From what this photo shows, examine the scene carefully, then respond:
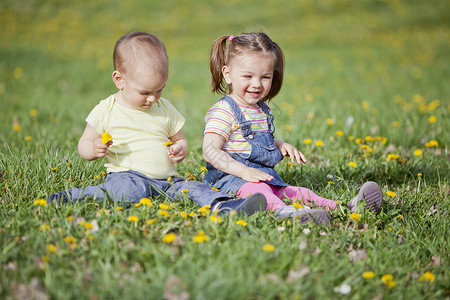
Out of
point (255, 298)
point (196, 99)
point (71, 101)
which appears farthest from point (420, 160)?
point (71, 101)

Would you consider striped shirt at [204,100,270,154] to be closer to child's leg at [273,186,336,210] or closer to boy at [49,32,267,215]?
boy at [49,32,267,215]

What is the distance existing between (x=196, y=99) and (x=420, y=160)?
14.6 ft

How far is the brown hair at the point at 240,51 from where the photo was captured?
3.15 m

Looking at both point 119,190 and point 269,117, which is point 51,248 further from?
point 269,117

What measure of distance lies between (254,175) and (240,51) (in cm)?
93

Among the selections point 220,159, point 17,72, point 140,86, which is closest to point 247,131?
point 220,159

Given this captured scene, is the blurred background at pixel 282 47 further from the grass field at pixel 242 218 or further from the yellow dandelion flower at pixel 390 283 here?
the yellow dandelion flower at pixel 390 283

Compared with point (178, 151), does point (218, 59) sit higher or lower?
higher

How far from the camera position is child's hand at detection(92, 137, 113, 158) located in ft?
9.14

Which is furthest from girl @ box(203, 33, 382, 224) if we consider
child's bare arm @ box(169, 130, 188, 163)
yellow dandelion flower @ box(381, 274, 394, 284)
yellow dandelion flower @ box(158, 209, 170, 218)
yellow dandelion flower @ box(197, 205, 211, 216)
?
yellow dandelion flower @ box(381, 274, 394, 284)

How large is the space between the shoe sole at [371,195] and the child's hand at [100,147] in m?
1.73

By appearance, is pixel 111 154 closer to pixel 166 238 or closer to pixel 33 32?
pixel 166 238

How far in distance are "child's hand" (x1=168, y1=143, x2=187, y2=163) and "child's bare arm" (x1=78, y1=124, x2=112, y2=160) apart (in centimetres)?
43

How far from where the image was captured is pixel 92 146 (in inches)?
113
